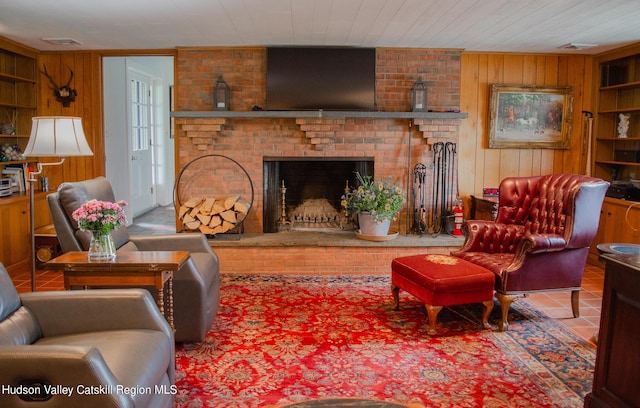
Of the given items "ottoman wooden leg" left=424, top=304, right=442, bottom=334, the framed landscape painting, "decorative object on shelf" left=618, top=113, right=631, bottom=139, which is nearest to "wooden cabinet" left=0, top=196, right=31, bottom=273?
"ottoman wooden leg" left=424, top=304, right=442, bottom=334

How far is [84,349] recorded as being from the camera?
6.00 feet

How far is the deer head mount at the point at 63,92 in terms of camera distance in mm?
6027

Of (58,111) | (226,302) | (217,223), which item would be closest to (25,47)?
(58,111)

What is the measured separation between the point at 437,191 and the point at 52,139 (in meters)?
3.89

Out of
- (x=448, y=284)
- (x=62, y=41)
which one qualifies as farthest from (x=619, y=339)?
(x=62, y=41)

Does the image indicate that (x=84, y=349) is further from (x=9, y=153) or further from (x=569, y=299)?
(x=9, y=153)

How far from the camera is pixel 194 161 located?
589 cm

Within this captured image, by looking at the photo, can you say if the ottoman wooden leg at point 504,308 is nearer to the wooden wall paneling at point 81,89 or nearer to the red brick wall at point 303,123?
the red brick wall at point 303,123

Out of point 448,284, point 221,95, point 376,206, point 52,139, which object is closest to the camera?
point 52,139

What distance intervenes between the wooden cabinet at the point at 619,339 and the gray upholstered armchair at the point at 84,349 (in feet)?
6.58

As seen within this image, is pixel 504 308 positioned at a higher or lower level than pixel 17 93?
lower

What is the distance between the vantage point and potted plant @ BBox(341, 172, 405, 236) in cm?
545

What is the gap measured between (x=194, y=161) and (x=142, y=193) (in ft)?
10.1

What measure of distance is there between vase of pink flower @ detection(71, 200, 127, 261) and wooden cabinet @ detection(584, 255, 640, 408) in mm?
2535
